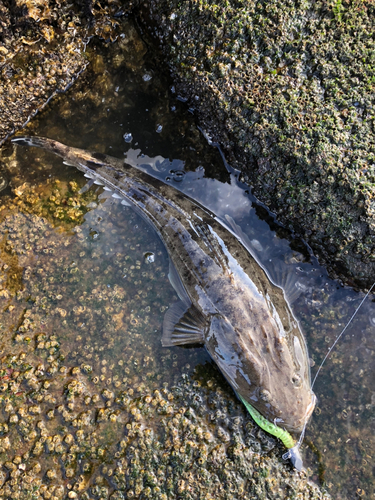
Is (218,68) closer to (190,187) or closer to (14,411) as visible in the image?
(190,187)

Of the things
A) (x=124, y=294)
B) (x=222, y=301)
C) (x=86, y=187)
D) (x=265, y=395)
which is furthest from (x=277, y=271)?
(x=86, y=187)

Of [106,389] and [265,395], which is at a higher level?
[265,395]

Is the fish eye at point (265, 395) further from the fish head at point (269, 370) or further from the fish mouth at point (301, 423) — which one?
the fish mouth at point (301, 423)

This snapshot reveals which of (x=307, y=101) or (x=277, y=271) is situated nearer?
(x=307, y=101)

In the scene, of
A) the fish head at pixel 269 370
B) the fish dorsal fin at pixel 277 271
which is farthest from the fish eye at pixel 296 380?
the fish dorsal fin at pixel 277 271

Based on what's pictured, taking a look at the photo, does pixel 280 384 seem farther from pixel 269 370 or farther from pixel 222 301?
pixel 222 301

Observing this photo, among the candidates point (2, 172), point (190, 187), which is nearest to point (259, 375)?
point (190, 187)
